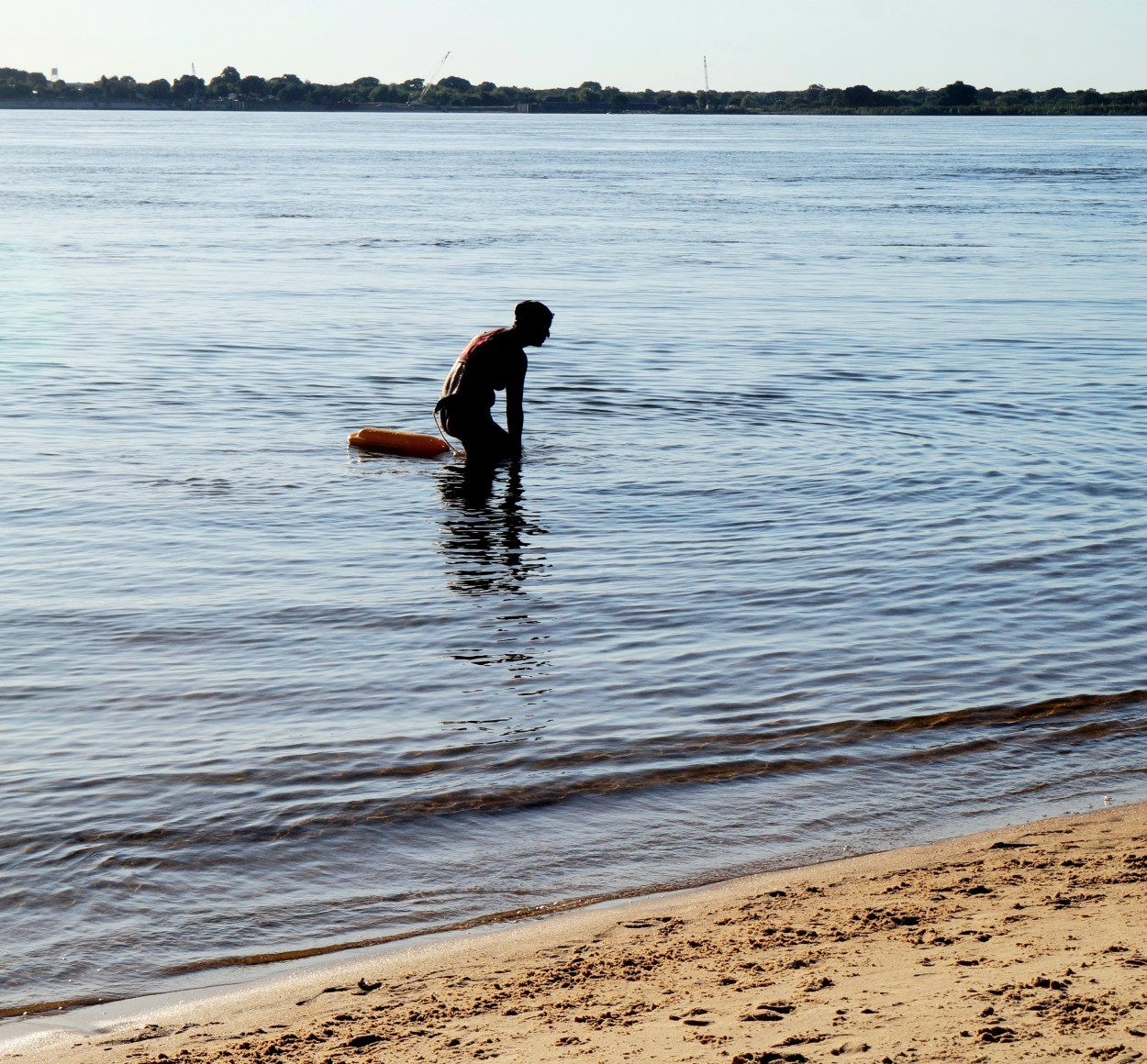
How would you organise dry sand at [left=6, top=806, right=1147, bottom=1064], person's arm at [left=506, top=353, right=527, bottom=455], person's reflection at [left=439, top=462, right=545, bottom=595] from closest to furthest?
1. dry sand at [left=6, top=806, right=1147, bottom=1064]
2. person's reflection at [left=439, top=462, right=545, bottom=595]
3. person's arm at [left=506, top=353, right=527, bottom=455]

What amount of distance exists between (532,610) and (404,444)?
5.21 m

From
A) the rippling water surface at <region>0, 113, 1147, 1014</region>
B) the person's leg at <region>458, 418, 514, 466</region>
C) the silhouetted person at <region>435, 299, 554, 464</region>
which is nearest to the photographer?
the rippling water surface at <region>0, 113, 1147, 1014</region>

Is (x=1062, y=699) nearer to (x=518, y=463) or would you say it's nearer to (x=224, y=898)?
(x=224, y=898)

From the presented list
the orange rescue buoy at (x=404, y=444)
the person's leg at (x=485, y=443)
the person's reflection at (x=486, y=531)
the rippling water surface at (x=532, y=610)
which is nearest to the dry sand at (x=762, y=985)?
the rippling water surface at (x=532, y=610)

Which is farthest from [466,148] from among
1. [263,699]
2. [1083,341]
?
[263,699]

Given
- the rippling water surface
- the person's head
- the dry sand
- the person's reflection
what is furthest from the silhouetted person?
the dry sand

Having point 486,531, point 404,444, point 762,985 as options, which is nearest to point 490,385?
point 404,444

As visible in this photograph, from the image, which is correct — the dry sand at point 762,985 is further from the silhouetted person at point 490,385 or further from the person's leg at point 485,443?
the person's leg at point 485,443

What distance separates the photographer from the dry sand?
12.6 feet

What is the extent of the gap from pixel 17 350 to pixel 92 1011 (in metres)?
17.8

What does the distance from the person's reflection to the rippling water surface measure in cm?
5

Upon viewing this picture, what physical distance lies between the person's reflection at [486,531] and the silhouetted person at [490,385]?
0.23 metres

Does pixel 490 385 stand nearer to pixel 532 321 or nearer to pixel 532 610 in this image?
pixel 532 321

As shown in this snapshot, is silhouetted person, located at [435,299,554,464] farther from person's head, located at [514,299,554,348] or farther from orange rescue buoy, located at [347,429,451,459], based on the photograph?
orange rescue buoy, located at [347,429,451,459]
